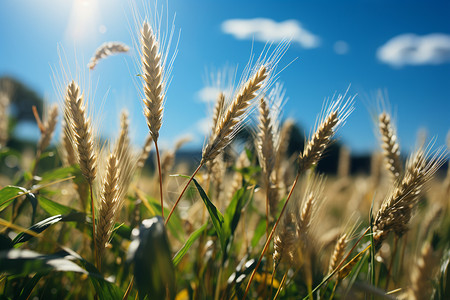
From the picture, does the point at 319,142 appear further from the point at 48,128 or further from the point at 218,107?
the point at 48,128

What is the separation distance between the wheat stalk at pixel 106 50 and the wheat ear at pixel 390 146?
1655mm

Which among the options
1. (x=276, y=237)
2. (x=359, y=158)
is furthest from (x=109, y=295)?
(x=359, y=158)

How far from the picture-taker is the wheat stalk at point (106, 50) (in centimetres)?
166

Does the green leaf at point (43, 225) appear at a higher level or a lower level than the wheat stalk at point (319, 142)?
lower

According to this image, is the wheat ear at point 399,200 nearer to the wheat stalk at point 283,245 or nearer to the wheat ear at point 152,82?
the wheat stalk at point 283,245

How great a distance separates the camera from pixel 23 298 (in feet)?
3.96

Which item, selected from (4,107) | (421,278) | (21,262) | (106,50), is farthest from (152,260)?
(4,107)

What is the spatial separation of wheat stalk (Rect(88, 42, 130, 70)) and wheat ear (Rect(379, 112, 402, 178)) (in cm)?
165

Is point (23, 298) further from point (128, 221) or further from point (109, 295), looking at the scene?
point (128, 221)

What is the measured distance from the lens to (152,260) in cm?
76

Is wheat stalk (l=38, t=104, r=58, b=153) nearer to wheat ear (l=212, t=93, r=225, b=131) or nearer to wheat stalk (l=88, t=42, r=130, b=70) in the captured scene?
wheat stalk (l=88, t=42, r=130, b=70)

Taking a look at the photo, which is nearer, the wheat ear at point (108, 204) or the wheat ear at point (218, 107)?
the wheat ear at point (108, 204)


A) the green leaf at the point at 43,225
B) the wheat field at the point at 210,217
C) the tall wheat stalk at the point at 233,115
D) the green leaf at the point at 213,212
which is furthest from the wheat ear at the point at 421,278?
the green leaf at the point at 43,225

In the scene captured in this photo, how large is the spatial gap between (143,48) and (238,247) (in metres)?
1.68
